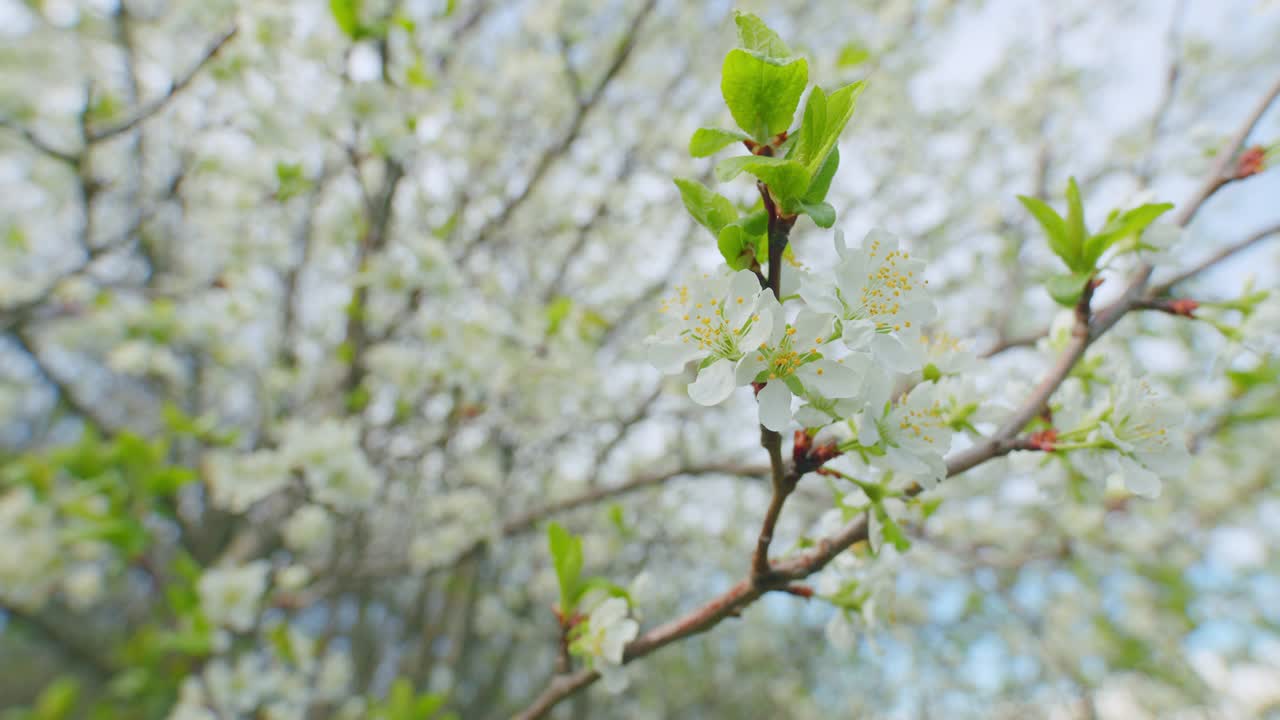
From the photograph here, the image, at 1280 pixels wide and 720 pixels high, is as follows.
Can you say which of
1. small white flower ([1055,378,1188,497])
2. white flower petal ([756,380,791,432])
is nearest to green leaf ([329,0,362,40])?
white flower petal ([756,380,791,432])

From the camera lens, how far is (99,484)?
2492 millimetres

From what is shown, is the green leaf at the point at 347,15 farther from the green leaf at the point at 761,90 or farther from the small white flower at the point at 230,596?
the small white flower at the point at 230,596

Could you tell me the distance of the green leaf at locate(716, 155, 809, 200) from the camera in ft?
2.30

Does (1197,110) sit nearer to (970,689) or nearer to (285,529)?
(970,689)

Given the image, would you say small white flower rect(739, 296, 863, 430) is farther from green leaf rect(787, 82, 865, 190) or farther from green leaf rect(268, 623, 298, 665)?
green leaf rect(268, 623, 298, 665)

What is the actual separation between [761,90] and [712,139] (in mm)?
75

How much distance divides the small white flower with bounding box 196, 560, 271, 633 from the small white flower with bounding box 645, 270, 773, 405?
7.27ft

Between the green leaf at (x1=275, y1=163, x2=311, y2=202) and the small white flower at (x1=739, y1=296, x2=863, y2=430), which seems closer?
the small white flower at (x1=739, y1=296, x2=863, y2=430)

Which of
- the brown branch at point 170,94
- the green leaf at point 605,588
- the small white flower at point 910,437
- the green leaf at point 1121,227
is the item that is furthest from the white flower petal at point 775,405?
the brown branch at point 170,94

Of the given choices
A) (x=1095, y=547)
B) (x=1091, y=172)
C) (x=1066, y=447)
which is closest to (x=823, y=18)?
(x=1091, y=172)

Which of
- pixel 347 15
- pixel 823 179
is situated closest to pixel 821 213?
pixel 823 179

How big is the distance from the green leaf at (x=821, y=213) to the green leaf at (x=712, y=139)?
0.11 metres

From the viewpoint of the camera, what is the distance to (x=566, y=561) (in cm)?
110

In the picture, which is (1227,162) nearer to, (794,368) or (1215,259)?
(1215,259)
